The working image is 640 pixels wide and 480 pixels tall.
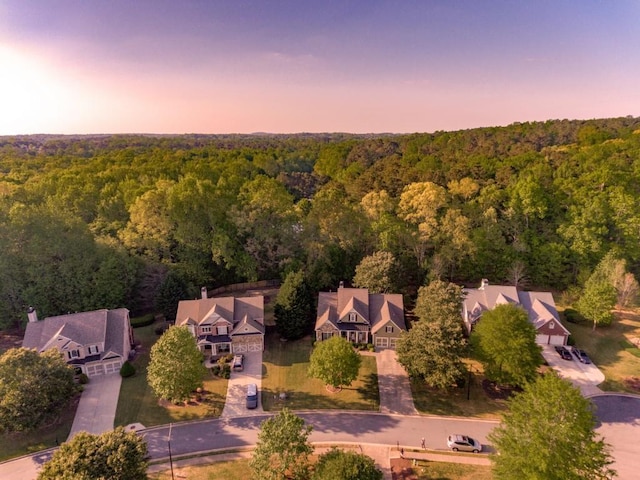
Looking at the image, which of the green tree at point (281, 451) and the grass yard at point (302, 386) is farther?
the grass yard at point (302, 386)

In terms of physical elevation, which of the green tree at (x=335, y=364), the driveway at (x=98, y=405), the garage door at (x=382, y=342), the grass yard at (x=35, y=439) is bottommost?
the grass yard at (x=35, y=439)

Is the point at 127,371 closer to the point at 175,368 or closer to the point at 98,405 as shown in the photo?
the point at 98,405

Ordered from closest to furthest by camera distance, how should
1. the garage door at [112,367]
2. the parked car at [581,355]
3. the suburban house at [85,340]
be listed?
the suburban house at [85,340] → the garage door at [112,367] → the parked car at [581,355]

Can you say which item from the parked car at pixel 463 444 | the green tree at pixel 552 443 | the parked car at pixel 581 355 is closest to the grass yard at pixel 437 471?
the parked car at pixel 463 444

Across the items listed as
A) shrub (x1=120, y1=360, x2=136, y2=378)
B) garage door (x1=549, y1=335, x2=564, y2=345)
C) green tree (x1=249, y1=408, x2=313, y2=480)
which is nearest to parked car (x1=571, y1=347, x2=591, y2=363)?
garage door (x1=549, y1=335, x2=564, y2=345)

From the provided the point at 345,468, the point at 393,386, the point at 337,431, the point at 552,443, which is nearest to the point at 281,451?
the point at 345,468

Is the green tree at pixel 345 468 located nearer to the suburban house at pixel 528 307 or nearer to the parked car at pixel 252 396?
the parked car at pixel 252 396
